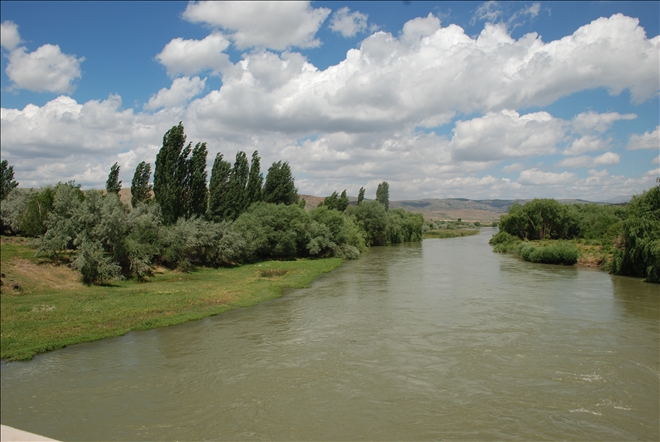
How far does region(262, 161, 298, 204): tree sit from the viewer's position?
205 ft

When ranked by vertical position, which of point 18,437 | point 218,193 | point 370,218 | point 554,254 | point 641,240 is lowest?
point 554,254

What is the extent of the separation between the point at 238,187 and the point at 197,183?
943 centimetres

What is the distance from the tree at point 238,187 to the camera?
49.9m

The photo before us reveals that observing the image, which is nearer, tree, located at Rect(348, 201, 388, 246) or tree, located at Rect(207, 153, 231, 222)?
tree, located at Rect(207, 153, 231, 222)

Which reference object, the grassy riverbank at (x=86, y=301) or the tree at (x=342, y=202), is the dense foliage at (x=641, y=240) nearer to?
the grassy riverbank at (x=86, y=301)

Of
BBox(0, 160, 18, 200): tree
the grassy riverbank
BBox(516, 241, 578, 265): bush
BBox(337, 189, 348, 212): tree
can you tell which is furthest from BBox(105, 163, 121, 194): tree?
BBox(516, 241, 578, 265): bush

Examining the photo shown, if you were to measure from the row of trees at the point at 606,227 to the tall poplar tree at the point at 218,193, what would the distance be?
3804 centimetres

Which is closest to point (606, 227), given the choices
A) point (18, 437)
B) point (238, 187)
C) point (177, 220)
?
point (238, 187)

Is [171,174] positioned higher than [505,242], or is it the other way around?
[171,174]

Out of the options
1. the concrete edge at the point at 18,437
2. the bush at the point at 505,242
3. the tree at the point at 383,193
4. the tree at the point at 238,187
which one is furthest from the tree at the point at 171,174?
the tree at the point at 383,193

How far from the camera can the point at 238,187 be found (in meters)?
52.2

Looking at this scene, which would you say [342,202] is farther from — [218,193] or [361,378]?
[361,378]

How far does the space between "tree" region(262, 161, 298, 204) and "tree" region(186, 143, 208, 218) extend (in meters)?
18.2

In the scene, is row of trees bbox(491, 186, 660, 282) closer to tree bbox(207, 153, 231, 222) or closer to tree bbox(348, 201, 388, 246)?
tree bbox(348, 201, 388, 246)
